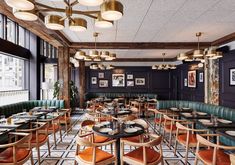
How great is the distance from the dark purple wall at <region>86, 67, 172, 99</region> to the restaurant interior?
92 centimetres

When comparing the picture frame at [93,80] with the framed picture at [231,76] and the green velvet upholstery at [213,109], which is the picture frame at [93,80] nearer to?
the green velvet upholstery at [213,109]

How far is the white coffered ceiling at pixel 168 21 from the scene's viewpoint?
3.52 meters

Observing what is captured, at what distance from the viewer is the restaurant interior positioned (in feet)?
8.69

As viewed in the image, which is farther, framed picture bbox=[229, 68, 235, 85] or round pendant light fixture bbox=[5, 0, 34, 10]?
framed picture bbox=[229, 68, 235, 85]

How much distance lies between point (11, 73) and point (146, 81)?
8.31m

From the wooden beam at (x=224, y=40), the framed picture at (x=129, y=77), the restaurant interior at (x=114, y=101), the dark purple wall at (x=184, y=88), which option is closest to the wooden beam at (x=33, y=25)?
the restaurant interior at (x=114, y=101)

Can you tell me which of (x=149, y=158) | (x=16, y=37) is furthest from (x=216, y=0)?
(x=16, y=37)

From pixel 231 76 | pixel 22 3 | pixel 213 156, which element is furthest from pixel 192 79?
pixel 22 3

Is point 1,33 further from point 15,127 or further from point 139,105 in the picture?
point 139,105

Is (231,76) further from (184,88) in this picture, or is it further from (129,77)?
(129,77)

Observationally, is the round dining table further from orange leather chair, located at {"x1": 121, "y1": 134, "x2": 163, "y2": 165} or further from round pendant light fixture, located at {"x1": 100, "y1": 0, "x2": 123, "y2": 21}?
round pendant light fixture, located at {"x1": 100, "y1": 0, "x2": 123, "y2": 21}

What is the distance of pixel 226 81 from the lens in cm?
645

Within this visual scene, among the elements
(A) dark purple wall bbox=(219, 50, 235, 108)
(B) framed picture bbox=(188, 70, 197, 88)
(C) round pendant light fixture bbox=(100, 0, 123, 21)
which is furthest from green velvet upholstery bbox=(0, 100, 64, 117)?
(B) framed picture bbox=(188, 70, 197, 88)

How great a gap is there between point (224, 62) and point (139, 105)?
12.5ft
